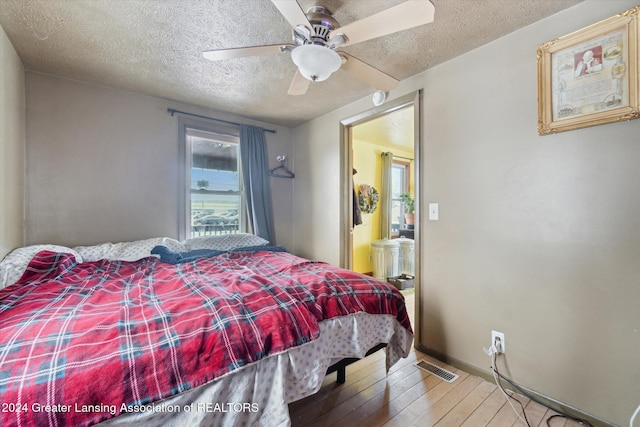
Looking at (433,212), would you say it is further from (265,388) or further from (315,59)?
(265,388)

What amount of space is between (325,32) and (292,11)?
0.22 m

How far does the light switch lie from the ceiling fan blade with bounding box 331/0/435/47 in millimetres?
1374

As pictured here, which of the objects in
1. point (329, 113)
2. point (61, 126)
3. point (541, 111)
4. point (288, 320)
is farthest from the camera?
point (329, 113)

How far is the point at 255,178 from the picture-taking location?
3.41 meters

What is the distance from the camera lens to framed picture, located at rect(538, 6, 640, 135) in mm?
1356

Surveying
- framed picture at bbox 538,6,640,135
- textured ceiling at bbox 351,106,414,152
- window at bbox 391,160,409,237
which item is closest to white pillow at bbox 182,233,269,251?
textured ceiling at bbox 351,106,414,152

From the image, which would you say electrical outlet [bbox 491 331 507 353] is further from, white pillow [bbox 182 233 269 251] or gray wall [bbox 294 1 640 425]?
white pillow [bbox 182 233 269 251]

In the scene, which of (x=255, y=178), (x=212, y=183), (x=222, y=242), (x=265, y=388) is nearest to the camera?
(x=265, y=388)

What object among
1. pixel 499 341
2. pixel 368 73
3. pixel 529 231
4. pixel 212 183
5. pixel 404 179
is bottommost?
pixel 499 341

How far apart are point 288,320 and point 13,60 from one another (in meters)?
2.72

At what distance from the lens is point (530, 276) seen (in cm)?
172

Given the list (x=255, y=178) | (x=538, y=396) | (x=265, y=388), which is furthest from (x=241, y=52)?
(x=538, y=396)

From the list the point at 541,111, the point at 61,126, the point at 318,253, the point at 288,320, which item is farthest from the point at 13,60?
the point at 541,111

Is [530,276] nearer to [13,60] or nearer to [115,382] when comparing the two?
[115,382]
